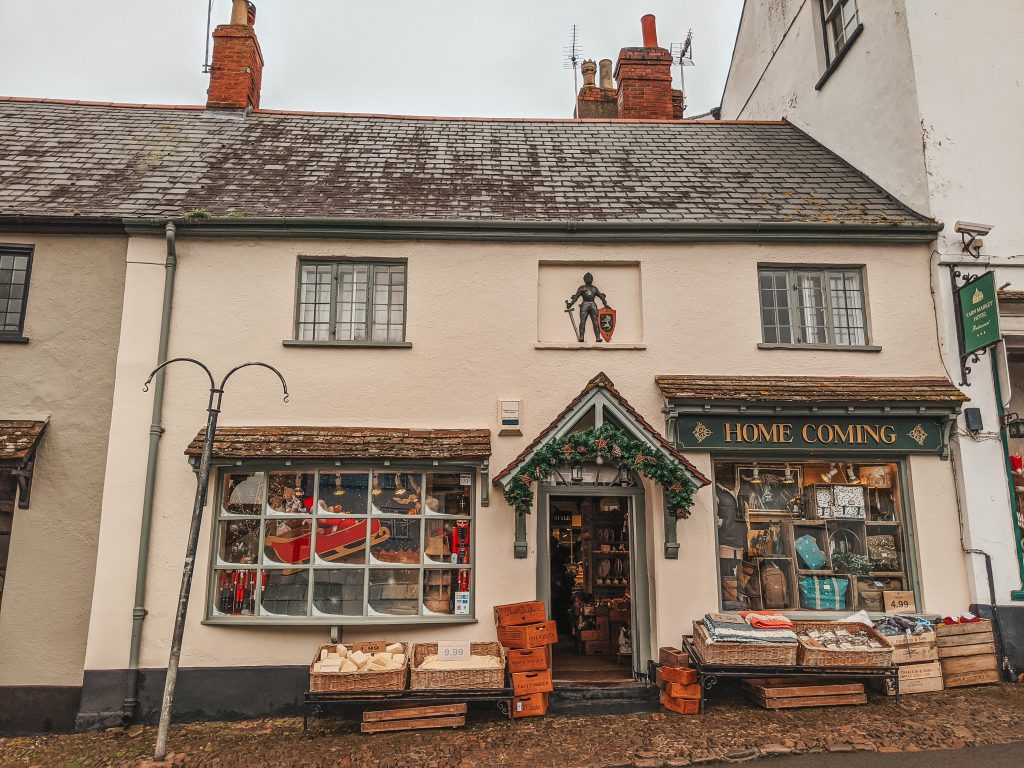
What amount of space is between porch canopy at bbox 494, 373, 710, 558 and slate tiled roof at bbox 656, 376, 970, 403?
32.3 inches

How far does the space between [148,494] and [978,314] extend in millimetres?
10937

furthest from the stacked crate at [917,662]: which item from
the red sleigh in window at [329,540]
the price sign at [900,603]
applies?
the red sleigh in window at [329,540]

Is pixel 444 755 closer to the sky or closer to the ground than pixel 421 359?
closer to the ground

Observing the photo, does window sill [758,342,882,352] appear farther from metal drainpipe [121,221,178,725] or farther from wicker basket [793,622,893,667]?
metal drainpipe [121,221,178,725]

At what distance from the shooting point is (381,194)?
10633 millimetres

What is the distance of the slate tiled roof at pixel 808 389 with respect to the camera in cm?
917

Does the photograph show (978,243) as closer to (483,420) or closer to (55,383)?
(483,420)

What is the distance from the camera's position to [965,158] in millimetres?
10336

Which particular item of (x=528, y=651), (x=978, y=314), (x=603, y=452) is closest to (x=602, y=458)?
(x=603, y=452)

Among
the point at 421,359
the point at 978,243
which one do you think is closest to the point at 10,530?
the point at 421,359

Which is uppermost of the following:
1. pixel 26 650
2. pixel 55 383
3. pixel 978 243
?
pixel 978 243

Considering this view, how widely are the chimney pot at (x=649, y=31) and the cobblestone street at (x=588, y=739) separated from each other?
13.1 meters

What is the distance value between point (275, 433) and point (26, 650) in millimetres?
3965

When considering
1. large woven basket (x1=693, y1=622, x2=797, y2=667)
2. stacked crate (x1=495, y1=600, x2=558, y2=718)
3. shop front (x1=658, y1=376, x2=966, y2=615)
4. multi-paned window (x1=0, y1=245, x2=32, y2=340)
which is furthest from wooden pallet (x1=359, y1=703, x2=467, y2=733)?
multi-paned window (x1=0, y1=245, x2=32, y2=340)
